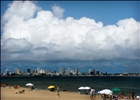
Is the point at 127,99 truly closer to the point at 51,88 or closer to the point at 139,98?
the point at 139,98

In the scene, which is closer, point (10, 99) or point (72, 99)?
point (10, 99)

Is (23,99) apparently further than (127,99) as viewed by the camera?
No

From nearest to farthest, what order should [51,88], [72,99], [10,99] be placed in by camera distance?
[10,99] → [72,99] → [51,88]

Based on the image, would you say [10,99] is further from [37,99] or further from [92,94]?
[92,94]

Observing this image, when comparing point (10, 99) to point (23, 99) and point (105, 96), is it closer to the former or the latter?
point (23, 99)

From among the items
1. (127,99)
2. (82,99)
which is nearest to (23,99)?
(82,99)

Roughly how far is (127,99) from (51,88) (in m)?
21.2

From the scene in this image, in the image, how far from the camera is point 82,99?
47.2 m

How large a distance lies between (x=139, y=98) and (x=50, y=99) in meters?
14.0

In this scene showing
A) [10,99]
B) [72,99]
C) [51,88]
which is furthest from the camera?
[51,88]

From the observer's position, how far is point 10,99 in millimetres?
43312

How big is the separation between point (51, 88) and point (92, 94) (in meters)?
20.6

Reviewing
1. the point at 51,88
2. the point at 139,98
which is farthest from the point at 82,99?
the point at 51,88

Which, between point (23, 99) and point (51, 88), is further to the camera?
point (51, 88)
